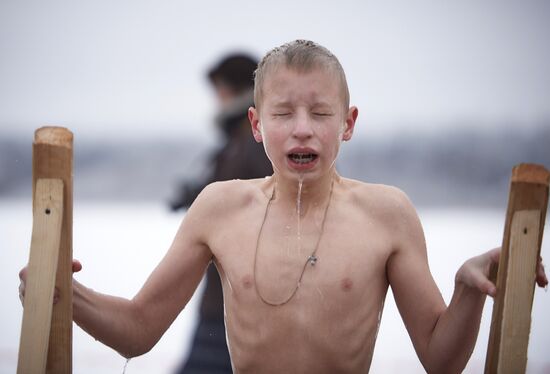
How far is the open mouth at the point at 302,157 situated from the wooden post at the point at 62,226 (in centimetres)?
46

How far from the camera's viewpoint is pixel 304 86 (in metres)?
1.52

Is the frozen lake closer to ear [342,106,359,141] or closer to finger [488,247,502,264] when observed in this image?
ear [342,106,359,141]

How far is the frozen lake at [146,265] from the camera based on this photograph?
3.51 meters

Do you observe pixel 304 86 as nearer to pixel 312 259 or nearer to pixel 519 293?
pixel 312 259

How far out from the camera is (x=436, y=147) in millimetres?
6172

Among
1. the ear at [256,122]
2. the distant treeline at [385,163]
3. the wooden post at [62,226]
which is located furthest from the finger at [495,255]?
the distant treeline at [385,163]

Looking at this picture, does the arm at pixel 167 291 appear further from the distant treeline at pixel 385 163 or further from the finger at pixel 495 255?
the distant treeline at pixel 385 163

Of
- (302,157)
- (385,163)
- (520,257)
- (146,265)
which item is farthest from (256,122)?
(385,163)

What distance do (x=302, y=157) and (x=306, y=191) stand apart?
126 millimetres

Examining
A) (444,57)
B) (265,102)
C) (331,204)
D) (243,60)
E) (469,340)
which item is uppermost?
(444,57)

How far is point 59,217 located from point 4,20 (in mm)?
4896

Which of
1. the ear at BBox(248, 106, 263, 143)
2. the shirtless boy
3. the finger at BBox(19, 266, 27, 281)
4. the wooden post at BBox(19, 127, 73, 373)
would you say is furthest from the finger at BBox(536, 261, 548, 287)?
the finger at BBox(19, 266, 27, 281)

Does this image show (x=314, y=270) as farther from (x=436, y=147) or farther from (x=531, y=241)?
(x=436, y=147)

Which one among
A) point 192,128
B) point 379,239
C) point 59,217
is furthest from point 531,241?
point 192,128
